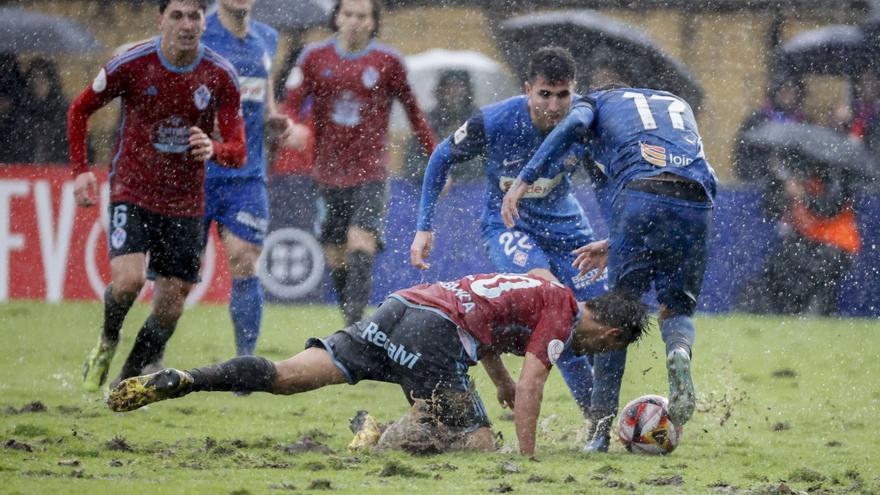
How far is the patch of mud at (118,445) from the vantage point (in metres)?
6.79

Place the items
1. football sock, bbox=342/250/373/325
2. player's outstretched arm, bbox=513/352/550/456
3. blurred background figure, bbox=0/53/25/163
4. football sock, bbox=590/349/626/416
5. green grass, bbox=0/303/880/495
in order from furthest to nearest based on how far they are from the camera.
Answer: blurred background figure, bbox=0/53/25/163 < football sock, bbox=342/250/373/325 < football sock, bbox=590/349/626/416 < player's outstretched arm, bbox=513/352/550/456 < green grass, bbox=0/303/880/495

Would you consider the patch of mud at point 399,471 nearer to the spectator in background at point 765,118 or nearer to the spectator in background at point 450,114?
the spectator in background at point 450,114

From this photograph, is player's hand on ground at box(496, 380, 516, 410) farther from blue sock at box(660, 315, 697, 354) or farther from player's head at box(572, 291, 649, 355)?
blue sock at box(660, 315, 697, 354)

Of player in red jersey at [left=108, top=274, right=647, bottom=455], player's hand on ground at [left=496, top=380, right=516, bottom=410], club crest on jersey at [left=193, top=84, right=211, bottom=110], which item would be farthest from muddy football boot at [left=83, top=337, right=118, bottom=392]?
player's hand on ground at [left=496, top=380, right=516, bottom=410]

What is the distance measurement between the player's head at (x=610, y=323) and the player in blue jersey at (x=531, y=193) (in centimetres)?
84

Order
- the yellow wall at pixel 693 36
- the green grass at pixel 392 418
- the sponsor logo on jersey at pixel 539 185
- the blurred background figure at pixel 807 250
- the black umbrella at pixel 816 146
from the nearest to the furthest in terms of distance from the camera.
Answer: the green grass at pixel 392 418 → the sponsor logo on jersey at pixel 539 185 → the blurred background figure at pixel 807 250 → the black umbrella at pixel 816 146 → the yellow wall at pixel 693 36

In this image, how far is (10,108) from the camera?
1524cm

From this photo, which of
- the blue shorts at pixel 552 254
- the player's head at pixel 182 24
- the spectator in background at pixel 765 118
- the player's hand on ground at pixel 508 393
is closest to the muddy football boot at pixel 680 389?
the player's hand on ground at pixel 508 393

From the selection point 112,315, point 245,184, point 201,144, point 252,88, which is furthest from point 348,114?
point 112,315

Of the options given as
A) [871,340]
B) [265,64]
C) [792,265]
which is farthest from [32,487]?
[792,265]

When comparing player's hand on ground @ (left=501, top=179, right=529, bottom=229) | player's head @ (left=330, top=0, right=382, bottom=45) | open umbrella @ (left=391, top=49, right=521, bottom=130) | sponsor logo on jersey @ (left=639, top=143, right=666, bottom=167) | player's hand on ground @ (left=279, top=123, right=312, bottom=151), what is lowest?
player's hand on ground @ (left=501, top=179, right=529, bottom=229)

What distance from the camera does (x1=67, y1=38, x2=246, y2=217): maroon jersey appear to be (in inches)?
325

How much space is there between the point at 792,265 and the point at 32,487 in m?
9.40

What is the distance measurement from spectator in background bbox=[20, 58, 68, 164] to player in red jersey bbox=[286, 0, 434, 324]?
15.5 ft
